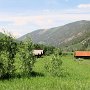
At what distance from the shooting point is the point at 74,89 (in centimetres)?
3569

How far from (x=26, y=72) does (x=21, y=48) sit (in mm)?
4597

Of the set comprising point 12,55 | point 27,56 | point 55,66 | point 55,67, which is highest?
point 12,55

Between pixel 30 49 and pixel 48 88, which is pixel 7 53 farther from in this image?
pixel 48 88

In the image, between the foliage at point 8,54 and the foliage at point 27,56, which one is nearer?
the foliage at point 8,54

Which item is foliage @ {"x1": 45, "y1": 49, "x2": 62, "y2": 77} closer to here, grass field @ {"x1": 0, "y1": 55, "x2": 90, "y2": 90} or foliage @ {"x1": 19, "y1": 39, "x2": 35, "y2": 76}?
grass field @ {"x1": 0, "y1": 55, "x2": 90, "y2": 90}

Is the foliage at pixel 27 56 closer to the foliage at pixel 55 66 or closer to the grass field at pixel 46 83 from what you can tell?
the grass field at pixel 46 83

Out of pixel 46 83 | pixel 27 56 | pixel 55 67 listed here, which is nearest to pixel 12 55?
pixel 27 56

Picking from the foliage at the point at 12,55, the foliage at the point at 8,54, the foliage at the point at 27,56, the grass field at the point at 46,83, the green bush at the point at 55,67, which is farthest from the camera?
the green bush at the point at 55,67

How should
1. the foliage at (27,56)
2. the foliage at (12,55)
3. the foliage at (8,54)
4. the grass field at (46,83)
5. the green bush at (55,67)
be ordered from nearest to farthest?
the grass field at (46,83) < the foliage at (8,54) < the foliage at (12,55) < the foliage at (27,56) < the green bush at (55,67)

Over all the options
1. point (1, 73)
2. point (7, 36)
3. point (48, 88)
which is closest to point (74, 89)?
point (48, 88)

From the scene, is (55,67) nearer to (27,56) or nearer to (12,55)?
(27,56)

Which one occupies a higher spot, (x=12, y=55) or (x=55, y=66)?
(x=12, y=55)

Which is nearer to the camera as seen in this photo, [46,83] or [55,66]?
[46,83]

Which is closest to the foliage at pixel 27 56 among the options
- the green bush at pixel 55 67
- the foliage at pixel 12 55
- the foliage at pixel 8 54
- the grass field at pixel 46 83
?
the foliage at pixel 12 55
